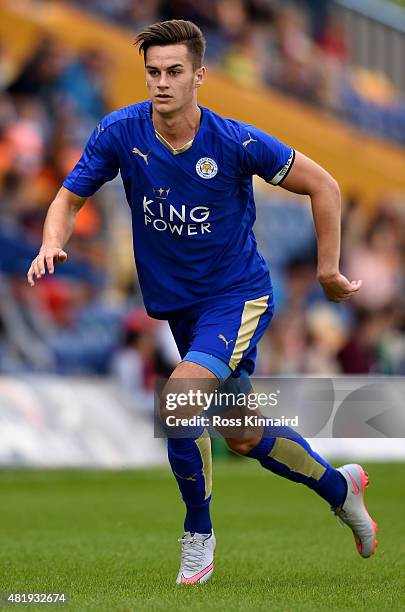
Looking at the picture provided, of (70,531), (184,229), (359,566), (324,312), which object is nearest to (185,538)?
(359,566)

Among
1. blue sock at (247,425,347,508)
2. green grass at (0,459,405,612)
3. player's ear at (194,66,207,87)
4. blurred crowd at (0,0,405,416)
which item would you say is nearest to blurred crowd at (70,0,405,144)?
blurred crowd at (0,0,405,416)

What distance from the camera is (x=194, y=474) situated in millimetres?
5652

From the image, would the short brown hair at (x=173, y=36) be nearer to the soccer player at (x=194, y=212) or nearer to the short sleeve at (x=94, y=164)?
the soccer player at (x=194, y=212)

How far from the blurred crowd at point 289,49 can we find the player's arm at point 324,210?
587 inches

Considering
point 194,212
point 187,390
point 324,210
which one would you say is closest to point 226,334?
point 187,390

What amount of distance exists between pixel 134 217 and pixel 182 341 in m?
0.65

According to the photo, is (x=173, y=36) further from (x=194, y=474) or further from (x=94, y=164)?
(x=194, y=474)

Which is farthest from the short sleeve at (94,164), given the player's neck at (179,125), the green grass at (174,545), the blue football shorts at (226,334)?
the green grass at (174,545)

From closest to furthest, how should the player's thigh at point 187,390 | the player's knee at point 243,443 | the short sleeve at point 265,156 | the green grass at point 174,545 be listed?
1. the green grass at point 174,545
2. the player's thigh at point 187,390
3. the short sleeve at point 265,156
4. the player's knee at point 243,443

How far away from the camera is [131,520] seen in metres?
8.75

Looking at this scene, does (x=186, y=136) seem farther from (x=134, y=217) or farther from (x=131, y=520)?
(x=131, y=520)

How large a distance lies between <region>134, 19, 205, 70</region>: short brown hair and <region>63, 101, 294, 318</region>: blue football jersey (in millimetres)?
304

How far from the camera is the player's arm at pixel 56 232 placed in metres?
5.28

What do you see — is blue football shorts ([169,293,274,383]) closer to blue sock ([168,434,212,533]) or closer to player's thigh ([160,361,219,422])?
player's thigh ([160,361,219,422])
